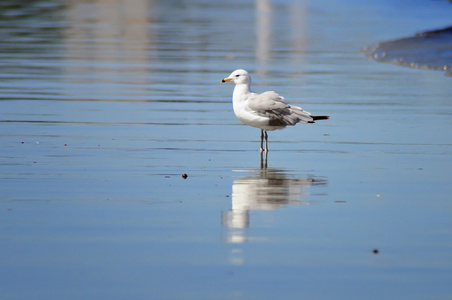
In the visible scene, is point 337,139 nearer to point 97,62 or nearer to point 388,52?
point 97,62

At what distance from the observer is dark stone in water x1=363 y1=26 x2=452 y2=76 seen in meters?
20.6

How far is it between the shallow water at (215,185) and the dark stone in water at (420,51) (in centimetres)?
133

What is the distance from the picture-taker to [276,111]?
33.1ft

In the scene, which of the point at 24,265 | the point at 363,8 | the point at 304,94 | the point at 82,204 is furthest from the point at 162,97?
the point at 363,8

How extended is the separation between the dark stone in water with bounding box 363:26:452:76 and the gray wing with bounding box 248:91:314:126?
29.0 ft

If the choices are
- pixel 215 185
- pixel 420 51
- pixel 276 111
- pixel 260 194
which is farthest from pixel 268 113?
pixel 420 51

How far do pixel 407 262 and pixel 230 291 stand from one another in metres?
1.20

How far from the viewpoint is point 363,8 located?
4722 cm

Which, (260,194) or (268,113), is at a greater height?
(268,113)

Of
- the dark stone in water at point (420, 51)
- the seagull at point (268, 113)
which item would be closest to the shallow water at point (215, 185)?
the seagull at point (268, 113)

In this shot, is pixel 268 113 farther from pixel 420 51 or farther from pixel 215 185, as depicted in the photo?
pixel 420 51

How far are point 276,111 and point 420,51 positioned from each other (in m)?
13.4

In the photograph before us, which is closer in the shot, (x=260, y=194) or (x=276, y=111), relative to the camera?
(x=260, y=194)

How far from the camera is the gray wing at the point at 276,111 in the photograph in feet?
33.0
